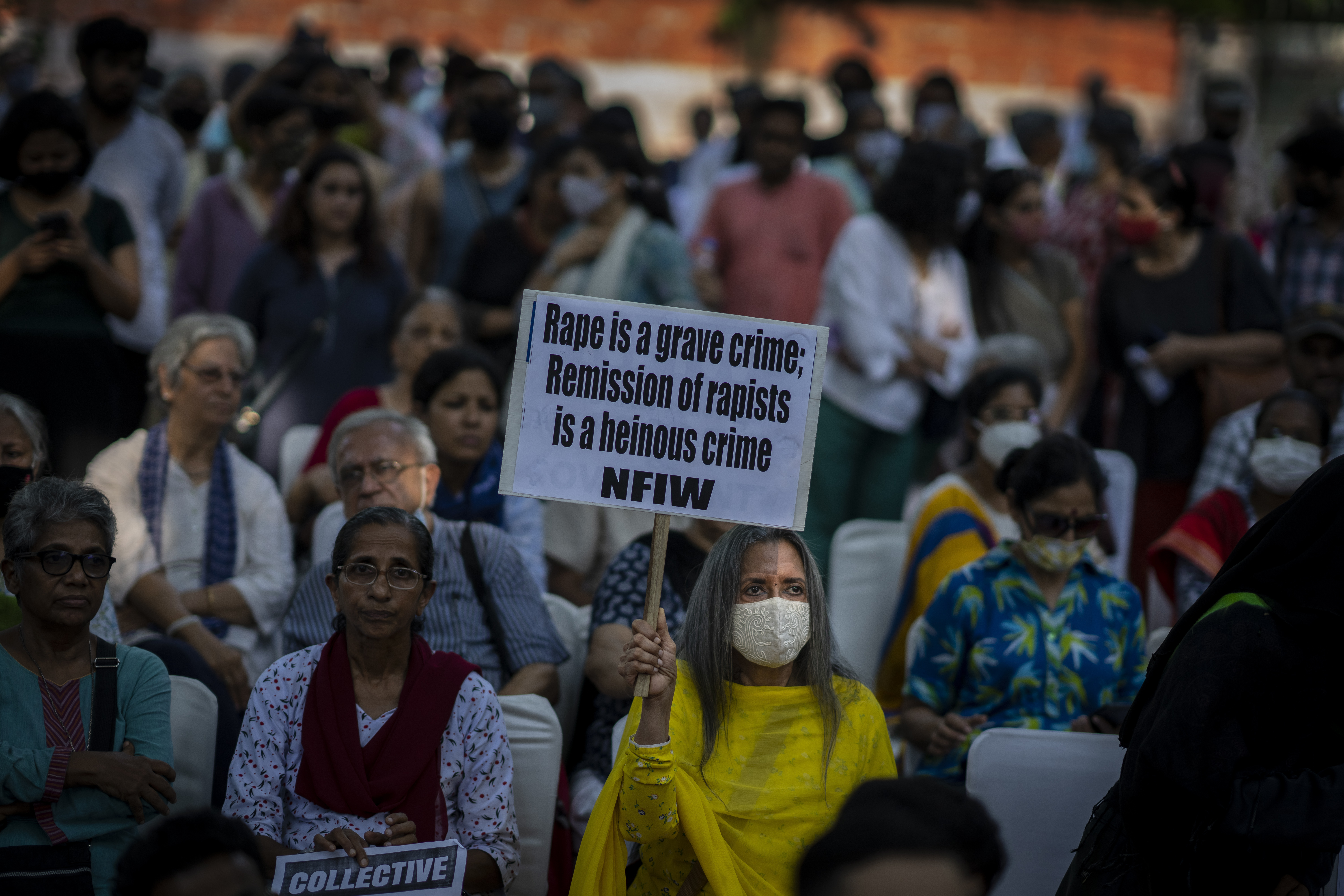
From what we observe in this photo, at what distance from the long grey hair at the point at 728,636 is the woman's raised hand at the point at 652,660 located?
35 centimetres

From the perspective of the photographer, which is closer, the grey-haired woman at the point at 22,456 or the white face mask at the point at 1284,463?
the grey-haired woman at the point at 22,456

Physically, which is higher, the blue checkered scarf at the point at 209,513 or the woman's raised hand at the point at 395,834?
the blue checkered scarf at the point at 209,513

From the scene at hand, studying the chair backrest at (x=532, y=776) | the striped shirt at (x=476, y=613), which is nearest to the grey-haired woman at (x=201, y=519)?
the striped shirt at (x=476, y=613)

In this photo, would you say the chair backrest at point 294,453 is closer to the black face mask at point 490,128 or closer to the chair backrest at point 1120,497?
the black face mask at point 490,128

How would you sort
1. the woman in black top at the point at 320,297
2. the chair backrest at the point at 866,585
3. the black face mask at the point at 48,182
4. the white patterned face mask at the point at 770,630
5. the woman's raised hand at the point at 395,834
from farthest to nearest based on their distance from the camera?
the woman in black top at the point at 320,297
the black face mask at the point at 48,182
the chair backrest at the point at 866,585
the white patterned face mask at the point at 770,630
the woman's raised hand at the point at 395,834

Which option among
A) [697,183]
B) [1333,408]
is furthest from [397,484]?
[697,183]

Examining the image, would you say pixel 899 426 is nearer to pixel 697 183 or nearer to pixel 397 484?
pixel 397 484

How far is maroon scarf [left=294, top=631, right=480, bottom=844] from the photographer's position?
374 cm

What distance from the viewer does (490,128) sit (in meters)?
8.20

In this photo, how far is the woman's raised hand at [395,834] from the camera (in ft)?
12.0

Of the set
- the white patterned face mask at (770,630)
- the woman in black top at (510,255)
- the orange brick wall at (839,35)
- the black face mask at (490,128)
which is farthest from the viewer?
the orange brick wall at (839,35)

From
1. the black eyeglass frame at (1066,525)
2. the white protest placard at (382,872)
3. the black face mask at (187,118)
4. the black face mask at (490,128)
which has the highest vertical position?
→ the black face mask at (187,118)

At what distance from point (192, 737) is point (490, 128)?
16.2 ft

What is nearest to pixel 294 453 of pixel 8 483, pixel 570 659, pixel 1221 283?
pixel 8 483
